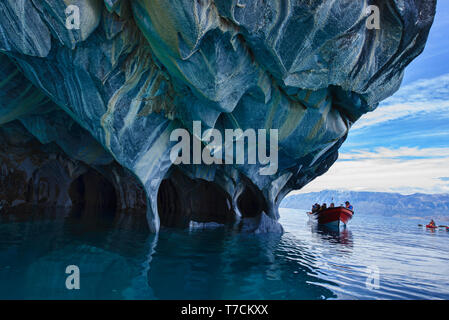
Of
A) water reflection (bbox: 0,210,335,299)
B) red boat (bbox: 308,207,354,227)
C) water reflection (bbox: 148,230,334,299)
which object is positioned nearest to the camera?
water reflection (bbox: 0,210,335,299)

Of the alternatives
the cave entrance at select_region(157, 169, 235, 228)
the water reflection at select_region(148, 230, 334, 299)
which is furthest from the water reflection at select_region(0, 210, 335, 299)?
the cave entrance at select_region(157, 169, 235, 228)

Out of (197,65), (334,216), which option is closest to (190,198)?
(334,216)

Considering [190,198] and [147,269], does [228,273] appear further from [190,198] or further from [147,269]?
[190,198]

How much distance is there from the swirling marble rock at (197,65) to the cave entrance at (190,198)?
11.3 meters

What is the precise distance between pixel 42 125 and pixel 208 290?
13952 mm

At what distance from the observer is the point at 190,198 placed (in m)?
24.5

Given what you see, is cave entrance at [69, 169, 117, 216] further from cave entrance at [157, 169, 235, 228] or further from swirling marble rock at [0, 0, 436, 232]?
swirling marble rock at [0, 0, 436, 232]

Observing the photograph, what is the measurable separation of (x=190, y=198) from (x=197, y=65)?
17469 mm

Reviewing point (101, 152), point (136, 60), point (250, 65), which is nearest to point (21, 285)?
point (136, 60)

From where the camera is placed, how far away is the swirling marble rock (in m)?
7.13

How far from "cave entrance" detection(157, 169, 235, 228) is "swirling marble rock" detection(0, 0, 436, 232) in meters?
11.3

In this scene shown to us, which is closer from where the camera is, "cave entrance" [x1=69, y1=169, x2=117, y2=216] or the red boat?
the red boat

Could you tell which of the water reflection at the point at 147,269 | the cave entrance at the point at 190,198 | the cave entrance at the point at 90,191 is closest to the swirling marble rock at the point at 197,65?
the water reflection at the point at 147,269
